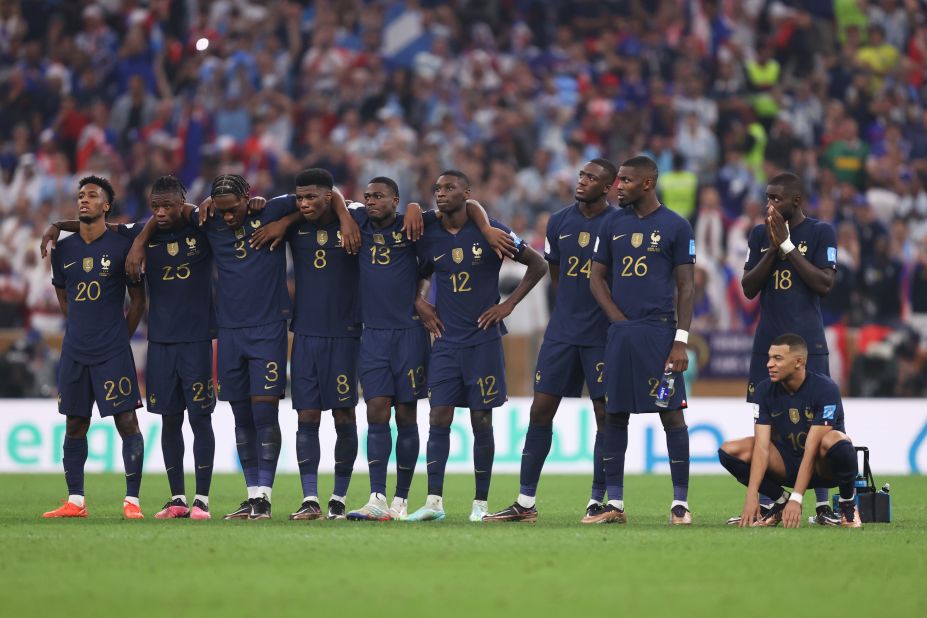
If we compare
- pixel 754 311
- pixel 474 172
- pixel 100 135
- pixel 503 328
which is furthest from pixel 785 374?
pixel 100 135

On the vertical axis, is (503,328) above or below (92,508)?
above

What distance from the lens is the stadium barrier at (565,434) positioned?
16844 millimetres

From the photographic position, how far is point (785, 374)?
33.4 feet

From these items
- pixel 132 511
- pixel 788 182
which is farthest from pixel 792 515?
pixel 132 511

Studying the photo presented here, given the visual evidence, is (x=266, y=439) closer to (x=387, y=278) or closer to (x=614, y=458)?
(x=387, y=278)

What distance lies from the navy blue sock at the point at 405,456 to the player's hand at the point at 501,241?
4.66 feet

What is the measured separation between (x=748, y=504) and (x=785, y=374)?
3.06ft

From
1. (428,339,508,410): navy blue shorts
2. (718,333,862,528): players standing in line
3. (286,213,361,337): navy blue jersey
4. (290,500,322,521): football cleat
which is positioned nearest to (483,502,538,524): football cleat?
(428,339,508,410): navy blue shorts

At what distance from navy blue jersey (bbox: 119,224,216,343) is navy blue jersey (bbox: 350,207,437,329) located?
1.22m

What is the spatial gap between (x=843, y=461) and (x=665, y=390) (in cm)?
127

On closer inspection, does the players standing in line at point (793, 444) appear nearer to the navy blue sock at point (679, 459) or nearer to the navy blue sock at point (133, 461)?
the navy blue sock at point (679, 459)

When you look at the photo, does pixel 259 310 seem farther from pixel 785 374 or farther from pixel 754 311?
pixel 754 311

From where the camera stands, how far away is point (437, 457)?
417 inches

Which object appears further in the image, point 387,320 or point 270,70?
point 270,70
